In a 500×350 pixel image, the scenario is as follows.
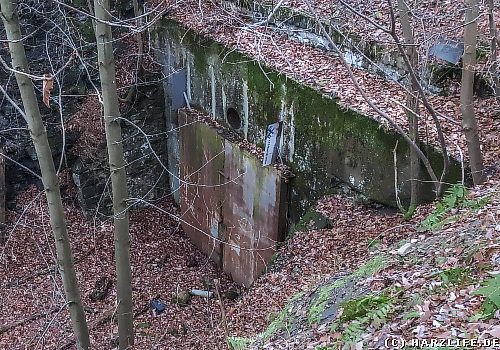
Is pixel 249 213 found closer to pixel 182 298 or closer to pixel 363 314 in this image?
pixel 182 298

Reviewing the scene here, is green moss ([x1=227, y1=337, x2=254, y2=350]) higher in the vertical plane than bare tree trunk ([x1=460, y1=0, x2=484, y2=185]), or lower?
lower

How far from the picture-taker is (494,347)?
2816 millimetres

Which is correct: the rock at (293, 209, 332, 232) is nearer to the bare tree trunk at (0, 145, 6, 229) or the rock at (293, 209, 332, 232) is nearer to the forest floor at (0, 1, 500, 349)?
the forest floor at (0, 1, 500, 349)

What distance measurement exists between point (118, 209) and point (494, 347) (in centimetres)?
433

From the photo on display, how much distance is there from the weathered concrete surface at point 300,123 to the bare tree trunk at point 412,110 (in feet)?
0.79

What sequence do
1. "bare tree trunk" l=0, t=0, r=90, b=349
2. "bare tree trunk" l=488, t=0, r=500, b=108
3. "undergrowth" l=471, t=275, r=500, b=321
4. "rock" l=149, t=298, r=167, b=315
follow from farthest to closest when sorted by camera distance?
"rock" l=149, t=298, r=167, b=315 < "bare tree trunk" l=0, t=0, r=90, b=349 < "bare tree trunk" l=488, t=0, r=500, b=108 < "undergrowth" l=471, t=275, r=500, b=321

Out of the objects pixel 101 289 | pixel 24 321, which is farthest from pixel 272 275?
pixel 24 321

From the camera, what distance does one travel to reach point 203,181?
10.2 meters

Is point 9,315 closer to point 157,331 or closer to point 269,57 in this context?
point 157,331

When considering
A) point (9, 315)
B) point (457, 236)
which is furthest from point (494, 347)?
point (9, 315)

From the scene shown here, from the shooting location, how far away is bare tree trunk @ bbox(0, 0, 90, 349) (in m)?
5.29

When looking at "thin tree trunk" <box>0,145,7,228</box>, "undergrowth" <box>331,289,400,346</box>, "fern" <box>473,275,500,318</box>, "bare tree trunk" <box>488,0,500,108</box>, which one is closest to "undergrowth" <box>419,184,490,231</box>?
"bare tree trunk" <box>488,0,500,108</box>

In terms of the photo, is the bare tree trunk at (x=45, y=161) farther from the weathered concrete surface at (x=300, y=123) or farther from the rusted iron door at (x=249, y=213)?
the weathered concrete surface at (x=300, y=123)

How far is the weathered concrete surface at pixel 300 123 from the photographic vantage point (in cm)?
677
